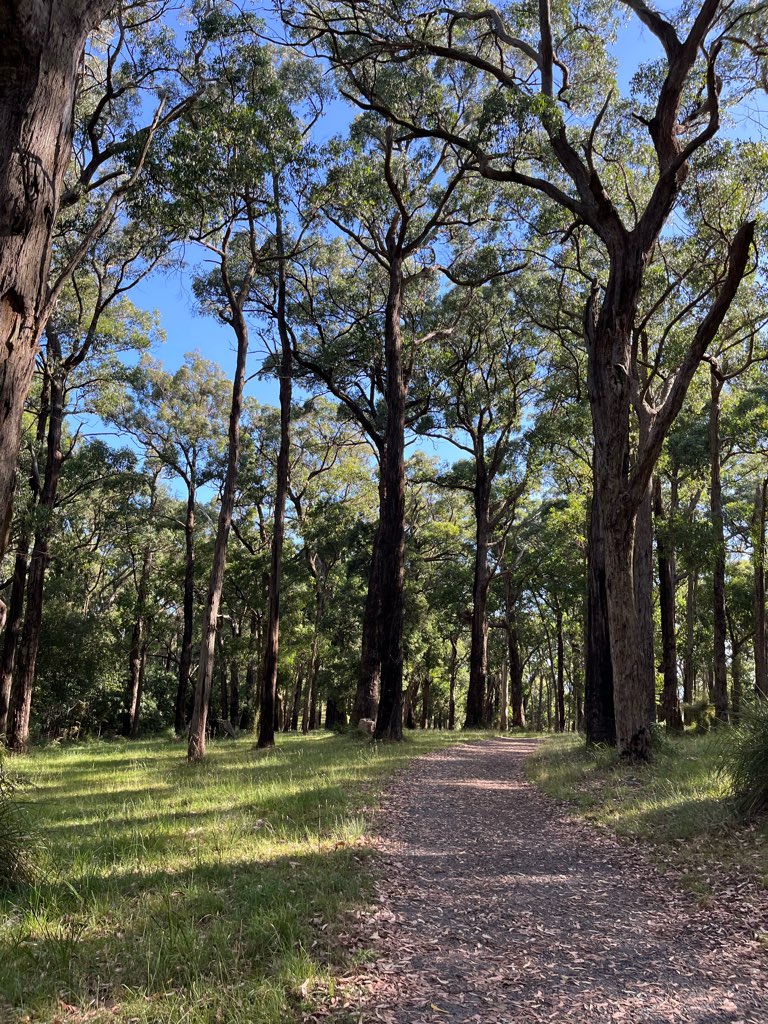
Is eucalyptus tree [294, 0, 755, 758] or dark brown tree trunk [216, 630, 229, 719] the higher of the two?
eucalyptus tree [294, 0, 755, 758]

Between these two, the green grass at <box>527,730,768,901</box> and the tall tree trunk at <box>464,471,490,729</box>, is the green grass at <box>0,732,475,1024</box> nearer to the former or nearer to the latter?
the green grass at <box>527,730,768,901</box>

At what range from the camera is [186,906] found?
402cm

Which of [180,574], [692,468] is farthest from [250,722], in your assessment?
[692,468]

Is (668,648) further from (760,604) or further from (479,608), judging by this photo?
(479,608)

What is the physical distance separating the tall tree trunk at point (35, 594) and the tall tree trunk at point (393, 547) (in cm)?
877

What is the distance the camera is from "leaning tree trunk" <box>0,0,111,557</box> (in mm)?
2443

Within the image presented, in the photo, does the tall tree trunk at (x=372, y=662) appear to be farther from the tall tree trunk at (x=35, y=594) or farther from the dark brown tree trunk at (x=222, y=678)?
the dark brown tree trunk at (x=222, y=678)

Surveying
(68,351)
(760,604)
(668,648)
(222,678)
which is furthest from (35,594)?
(760,604)

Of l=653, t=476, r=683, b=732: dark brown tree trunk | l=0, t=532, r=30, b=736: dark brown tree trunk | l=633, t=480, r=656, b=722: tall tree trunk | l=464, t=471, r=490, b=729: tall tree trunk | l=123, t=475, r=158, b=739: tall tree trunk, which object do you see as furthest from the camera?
l=123, t=475, r=158, b=739: tall tree trunk

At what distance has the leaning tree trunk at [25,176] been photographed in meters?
2.44

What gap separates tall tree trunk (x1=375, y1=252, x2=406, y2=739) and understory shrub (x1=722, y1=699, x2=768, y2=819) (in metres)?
9.31

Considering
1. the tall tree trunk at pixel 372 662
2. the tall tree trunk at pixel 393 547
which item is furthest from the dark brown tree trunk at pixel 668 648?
the tall tree trunk at pixel 372 662

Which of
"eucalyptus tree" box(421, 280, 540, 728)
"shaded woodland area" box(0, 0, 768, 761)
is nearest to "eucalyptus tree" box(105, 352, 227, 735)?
"shaded woodland area" box(0, 0, 768, 761)

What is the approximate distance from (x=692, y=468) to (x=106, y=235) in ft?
64.6
